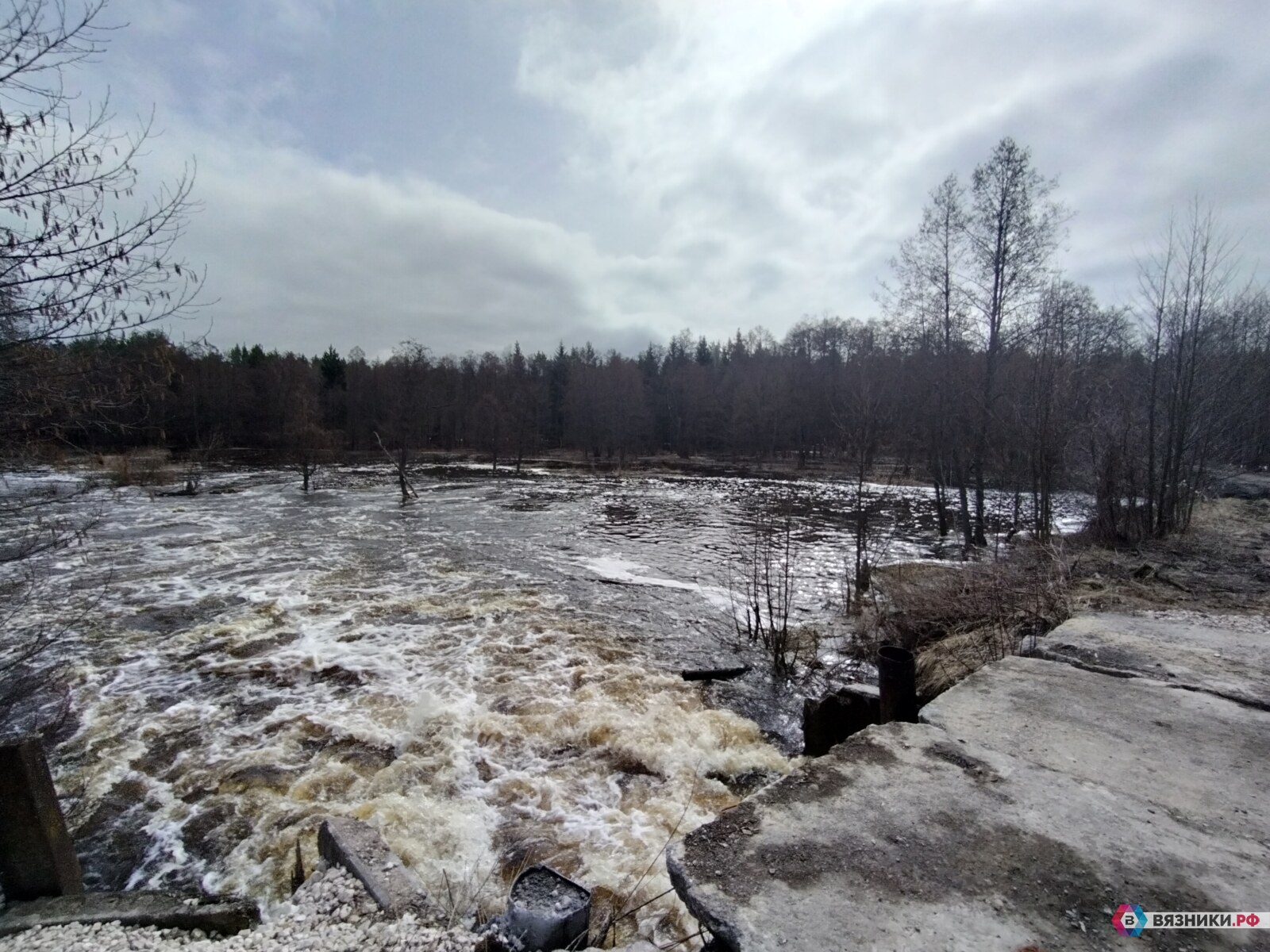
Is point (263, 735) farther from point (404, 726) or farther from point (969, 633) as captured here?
point (969, 633)

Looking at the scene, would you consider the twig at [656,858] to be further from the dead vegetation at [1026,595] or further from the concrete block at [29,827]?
the concrete block at [29,827]

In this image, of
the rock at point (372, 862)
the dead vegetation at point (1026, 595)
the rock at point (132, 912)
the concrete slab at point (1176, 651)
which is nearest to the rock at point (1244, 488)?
the dead vegetation at point (1026, 595)

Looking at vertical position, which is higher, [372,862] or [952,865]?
[952,865]

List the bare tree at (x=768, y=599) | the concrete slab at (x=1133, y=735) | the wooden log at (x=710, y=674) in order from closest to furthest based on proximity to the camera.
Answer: the concrete slab at (x=1133, y=735)
the wooden log at (x=710, y=674)
the bare tree at (x=768, y=599)

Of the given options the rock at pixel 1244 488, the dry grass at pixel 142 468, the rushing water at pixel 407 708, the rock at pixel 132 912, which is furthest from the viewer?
Result: the dry grass at pixel 142 468

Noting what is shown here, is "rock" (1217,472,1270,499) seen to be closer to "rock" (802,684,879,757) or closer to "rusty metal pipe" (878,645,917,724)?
"rock" (802,684,879,757)

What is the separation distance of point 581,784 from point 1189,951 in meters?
4.11

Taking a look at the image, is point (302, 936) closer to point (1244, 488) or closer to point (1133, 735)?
point (1133, 735)

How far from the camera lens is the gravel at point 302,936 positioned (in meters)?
2.77

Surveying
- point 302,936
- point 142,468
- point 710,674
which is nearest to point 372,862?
point 302,936

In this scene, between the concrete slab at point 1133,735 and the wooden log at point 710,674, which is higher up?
the concrete slab at point 1133,735

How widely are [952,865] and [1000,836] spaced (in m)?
0.34

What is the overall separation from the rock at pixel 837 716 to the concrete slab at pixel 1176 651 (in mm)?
1494

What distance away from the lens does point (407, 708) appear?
253 inches
